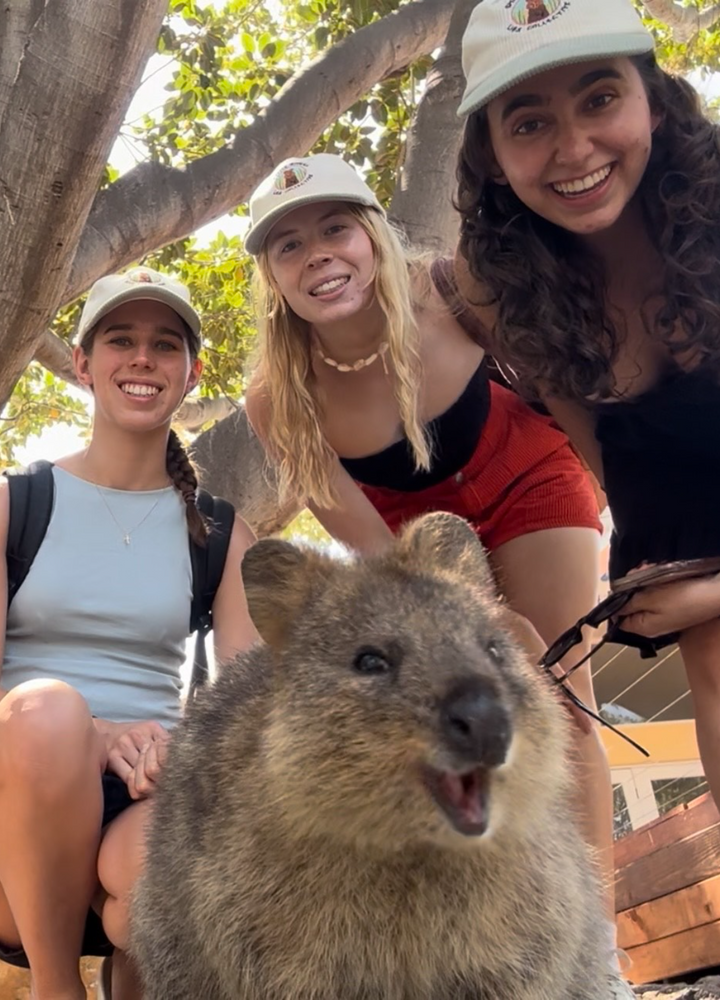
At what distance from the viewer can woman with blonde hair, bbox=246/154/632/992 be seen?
3848mm

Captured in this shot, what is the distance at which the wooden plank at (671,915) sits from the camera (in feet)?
13.4

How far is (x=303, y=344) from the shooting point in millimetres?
4059

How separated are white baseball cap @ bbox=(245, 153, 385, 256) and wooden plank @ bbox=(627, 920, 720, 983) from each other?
3.24 m

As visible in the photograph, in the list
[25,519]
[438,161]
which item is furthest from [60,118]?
[438,161]

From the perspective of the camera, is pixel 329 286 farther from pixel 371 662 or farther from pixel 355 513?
pixel 371 662

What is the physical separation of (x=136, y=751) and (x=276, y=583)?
2.98 feet

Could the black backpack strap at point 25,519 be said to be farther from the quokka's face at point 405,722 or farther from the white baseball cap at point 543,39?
the white baseball cap at point 543,39

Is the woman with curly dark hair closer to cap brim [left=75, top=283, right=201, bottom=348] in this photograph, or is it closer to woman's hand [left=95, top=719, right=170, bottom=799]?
cap brim [left=75, top=283, right=201, bottom=348]

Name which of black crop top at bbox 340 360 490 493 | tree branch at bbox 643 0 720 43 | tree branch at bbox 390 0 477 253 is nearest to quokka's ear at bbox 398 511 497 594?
black crop top at bbox 340 360 490 493

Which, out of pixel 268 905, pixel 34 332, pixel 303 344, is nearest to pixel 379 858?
pixel 268 905

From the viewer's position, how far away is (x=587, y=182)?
11.0 ft

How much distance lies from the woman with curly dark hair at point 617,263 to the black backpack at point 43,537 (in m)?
1.25

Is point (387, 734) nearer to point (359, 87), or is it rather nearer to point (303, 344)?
point (303, 344)

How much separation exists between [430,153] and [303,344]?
2.77 meters
